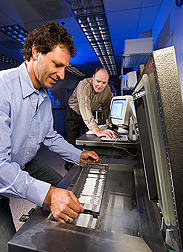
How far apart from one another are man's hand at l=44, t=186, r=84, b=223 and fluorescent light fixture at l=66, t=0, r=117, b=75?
8.93 feet

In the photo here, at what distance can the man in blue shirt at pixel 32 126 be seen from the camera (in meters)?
0.61

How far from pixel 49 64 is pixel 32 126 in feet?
1.30

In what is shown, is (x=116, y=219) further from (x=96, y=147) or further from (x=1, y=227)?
(x=96, y=147)

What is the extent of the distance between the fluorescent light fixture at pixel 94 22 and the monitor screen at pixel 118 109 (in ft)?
5.74

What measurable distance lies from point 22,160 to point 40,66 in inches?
24.0

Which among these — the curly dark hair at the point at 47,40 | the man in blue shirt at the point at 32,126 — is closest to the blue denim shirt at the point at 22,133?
the man in blue shirt at the point at 32,126

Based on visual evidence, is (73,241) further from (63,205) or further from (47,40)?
(47,40)

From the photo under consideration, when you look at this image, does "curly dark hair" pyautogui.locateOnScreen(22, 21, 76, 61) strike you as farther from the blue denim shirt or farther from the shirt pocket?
the shirt pocket

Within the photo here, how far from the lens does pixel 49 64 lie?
2.86 feet

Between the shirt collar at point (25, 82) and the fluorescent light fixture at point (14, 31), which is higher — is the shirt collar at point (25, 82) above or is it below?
below

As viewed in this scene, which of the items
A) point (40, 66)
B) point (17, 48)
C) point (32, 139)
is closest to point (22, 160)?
point (32, 139)

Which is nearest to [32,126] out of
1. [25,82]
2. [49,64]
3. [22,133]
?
[22,133]

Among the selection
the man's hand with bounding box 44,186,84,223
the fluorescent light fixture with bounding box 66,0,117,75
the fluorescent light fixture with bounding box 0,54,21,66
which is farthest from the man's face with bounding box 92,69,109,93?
the fluorescent light fixture with bounding box 0,54,21,66

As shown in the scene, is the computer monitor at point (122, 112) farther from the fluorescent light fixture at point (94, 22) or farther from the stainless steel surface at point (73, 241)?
the fluorescent light fixture at point (94, 22)
